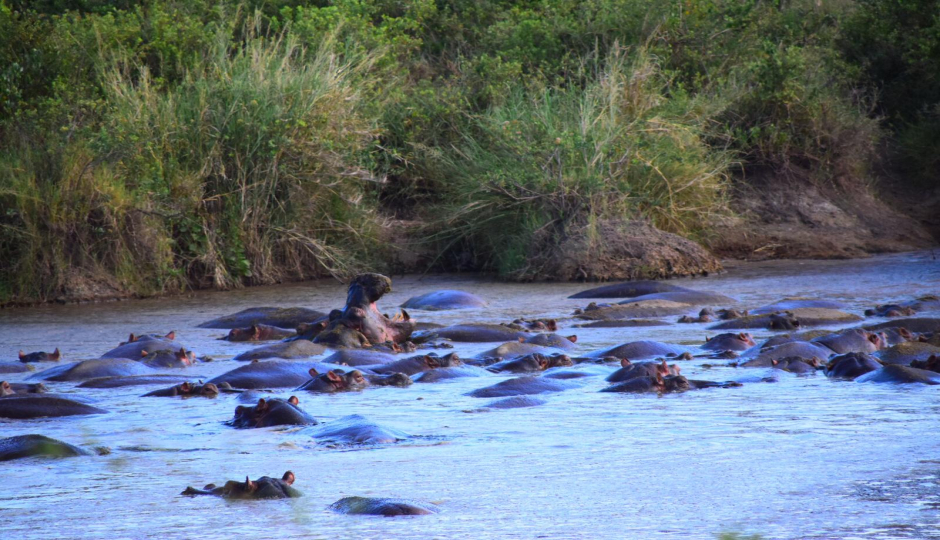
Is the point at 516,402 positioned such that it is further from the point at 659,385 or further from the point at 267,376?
the point at 267,376

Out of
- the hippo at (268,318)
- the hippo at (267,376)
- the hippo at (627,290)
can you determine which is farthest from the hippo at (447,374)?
the hippo at (627,290)

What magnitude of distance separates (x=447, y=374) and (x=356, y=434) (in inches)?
71.7

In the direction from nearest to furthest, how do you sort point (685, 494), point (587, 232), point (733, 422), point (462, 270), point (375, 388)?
point (685, 494), point (733, 422), point (375, 388), point (587, 232), point (462, 270)

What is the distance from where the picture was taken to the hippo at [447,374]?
741 cm

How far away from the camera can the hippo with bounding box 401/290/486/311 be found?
1178 centimetres

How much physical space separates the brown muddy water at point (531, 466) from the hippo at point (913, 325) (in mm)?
1872

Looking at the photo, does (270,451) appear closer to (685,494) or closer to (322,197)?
(685,494)

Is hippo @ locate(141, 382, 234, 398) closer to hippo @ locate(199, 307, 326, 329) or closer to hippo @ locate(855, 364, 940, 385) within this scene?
hippo @ locate(199, 307, 326, 329)

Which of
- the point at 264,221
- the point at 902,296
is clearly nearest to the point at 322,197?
the point at 264,221

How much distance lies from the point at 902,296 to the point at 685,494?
8.22 meters

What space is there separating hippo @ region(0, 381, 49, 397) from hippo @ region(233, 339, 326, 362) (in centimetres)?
149

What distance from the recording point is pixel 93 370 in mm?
7719

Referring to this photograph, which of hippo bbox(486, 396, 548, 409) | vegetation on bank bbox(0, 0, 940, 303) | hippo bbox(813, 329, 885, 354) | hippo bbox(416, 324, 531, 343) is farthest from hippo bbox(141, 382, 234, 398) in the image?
vegetation on bank bbox(0, 0, 940, 303)

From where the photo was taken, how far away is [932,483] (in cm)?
463
